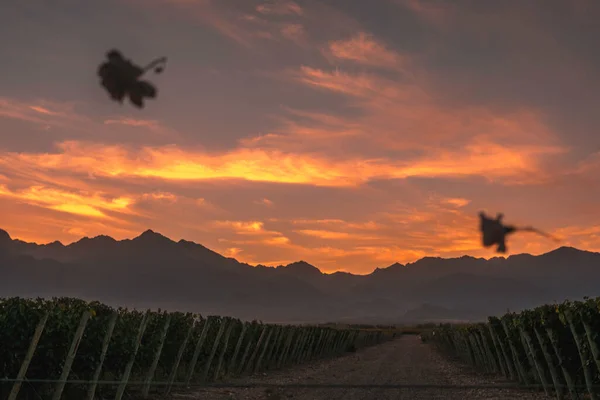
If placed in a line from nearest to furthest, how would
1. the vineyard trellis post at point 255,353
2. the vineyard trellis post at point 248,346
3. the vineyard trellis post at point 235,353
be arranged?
the vineyard trellis post at point 235,353, the vineyard trellis post at point 248,346, the vineyard trellis post at point 255,353

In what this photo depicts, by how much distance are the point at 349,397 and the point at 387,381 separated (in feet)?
25.1

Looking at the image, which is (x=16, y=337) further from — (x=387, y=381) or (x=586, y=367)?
(x=387, y=381)

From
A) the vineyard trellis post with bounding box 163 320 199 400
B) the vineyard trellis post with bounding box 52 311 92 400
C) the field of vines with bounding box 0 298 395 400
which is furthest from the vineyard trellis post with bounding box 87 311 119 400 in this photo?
the vineyard trellis post with bounding box 163 320 199 400

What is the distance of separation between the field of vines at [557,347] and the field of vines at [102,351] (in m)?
9.90

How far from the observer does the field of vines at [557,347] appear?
17.2 metres

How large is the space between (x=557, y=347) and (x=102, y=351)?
43.7 feet

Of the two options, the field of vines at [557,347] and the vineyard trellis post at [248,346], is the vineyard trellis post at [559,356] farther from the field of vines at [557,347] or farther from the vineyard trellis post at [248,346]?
the vineyard trellis post at [248,346]

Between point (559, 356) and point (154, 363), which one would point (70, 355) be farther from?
point (559, 356)

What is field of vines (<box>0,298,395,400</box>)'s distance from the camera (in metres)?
14.1

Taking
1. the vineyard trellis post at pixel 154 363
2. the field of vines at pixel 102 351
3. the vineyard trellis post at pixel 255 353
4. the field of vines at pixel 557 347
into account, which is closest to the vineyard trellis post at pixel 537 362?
the field of vines at pixel 557 347

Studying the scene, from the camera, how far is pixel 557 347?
20.0m

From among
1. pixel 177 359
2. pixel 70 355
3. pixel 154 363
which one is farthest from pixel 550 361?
pixel 70 355

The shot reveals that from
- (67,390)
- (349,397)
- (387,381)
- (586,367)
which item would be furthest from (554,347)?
(67,390)

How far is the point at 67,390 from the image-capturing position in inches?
632
